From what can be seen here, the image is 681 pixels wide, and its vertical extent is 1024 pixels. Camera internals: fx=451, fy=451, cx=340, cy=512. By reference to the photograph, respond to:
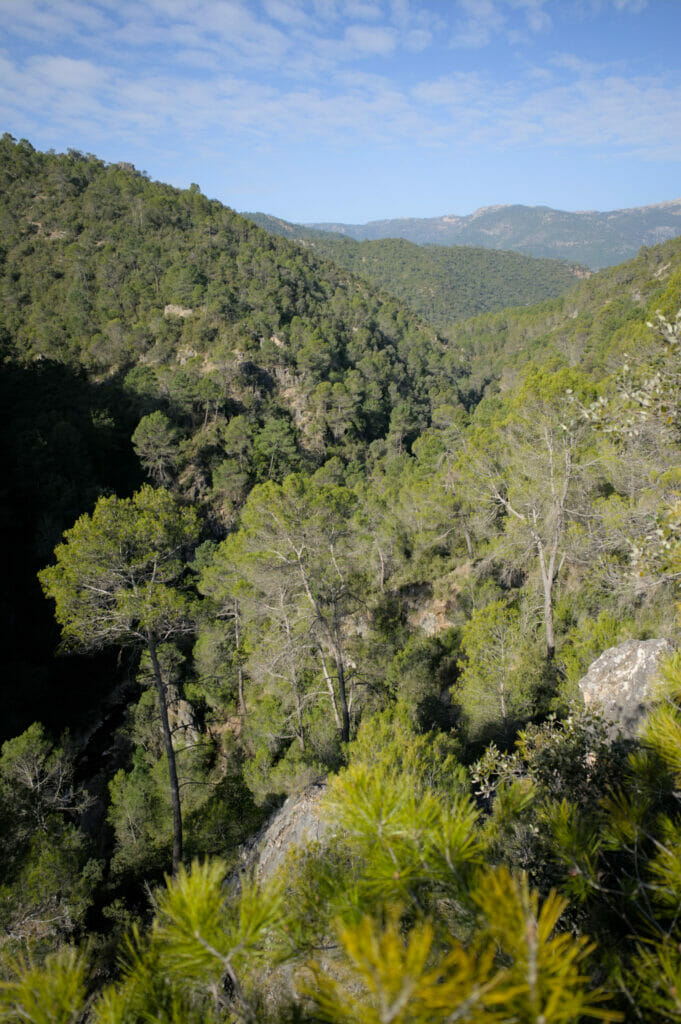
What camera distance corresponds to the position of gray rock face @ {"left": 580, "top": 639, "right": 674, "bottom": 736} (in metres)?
4.52

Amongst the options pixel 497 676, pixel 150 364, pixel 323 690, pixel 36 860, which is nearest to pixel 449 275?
pixel 150 364

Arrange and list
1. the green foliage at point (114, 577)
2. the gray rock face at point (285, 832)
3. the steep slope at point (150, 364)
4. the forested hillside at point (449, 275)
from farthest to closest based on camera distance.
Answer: the forested hillside at point (449, 275) → the steep slope at point (150, 364) → the green foliage at point (114, 577) → the gray rock face at point (285, 832)

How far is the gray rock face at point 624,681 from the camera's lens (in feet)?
14.8

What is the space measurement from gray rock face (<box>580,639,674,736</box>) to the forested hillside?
11799 centimetres

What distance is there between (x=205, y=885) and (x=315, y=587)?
780 cm

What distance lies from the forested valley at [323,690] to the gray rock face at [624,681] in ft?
2.37

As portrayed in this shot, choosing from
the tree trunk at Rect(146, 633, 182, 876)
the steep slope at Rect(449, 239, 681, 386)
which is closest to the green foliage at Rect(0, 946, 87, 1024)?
the tree trunk at Rect(146, 633, 182, 876)

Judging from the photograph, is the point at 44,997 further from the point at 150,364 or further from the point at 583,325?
the point at 583,325

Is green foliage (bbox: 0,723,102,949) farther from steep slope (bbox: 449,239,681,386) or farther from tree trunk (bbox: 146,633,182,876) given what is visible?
steep slope (bbox: 449,239,681,386)

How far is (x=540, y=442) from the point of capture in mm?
10031

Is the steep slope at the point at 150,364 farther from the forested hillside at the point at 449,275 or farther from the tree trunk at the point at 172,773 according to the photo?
the forested hillside at the point at 449,275

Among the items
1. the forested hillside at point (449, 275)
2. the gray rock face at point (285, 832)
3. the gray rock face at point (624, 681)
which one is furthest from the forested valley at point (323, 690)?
the forested hillside at point (449, 275)

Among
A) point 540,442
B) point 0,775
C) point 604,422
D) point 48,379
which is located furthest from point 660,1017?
point 48,379

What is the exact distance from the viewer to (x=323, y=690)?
11.1m
